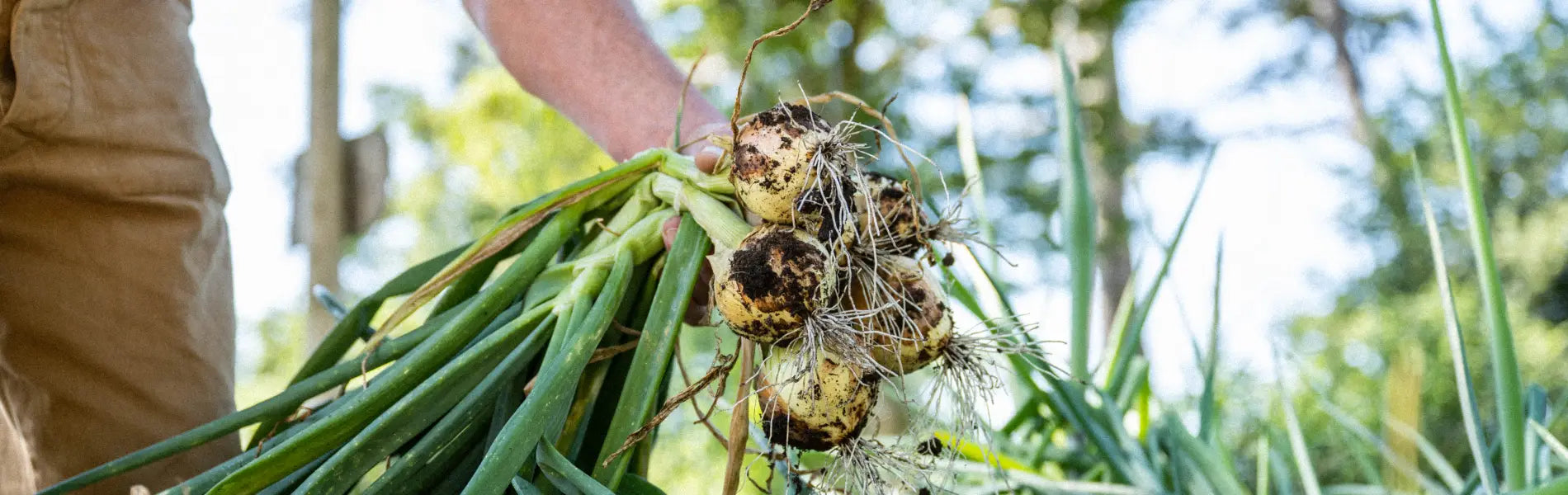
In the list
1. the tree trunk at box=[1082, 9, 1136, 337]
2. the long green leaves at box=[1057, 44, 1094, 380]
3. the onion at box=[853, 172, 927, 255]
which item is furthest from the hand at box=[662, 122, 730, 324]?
the tree trunk at box=[1082, 9, 1136, 337]

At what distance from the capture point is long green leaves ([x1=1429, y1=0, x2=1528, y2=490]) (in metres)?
0.70

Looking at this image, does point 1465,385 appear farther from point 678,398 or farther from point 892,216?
point 678,398

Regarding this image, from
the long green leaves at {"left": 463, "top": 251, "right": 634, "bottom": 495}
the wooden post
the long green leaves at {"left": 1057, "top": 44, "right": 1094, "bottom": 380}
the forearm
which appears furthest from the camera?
the wooden post

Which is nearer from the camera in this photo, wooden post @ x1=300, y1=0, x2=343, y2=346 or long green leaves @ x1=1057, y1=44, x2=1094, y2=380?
long green leaves @ x1=1057, y1=44, x2=1094, y2=380

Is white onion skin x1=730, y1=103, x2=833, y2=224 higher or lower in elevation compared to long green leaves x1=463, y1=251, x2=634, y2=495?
higher

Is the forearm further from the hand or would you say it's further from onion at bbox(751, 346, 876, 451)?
onion at bbox(751, 346, 876, 451)

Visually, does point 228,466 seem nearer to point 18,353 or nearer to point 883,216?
point 18,353

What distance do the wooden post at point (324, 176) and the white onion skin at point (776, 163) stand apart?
198 cm

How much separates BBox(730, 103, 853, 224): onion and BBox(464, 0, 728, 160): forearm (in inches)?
7.6

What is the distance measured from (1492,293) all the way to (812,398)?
0.49m

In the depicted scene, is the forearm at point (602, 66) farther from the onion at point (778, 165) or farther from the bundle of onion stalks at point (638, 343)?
the onion at point (778, 165)

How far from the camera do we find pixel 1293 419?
0.99 metres

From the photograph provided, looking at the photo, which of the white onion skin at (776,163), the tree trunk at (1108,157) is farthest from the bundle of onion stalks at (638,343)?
the tree trunk at (1108,157)

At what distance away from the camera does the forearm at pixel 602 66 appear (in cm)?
101
